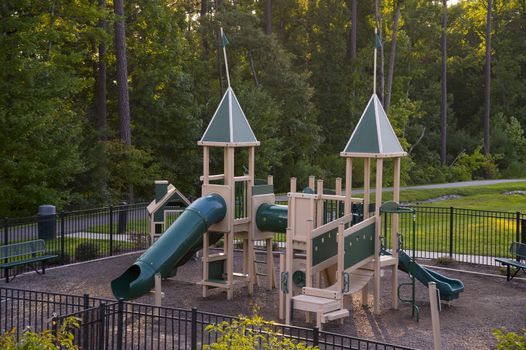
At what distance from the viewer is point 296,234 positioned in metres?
14.8

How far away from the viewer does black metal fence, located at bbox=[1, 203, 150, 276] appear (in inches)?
806

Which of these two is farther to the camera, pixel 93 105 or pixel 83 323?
pixel 93 105

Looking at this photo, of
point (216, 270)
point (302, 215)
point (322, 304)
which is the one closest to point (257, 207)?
point (216, 270)

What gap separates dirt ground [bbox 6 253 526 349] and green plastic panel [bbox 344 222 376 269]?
1.17 meters

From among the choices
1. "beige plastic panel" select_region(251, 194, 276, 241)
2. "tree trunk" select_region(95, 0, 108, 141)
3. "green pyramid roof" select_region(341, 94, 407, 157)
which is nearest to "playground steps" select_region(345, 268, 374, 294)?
"green pyramid roof" select_region(341, 94, 407, 157)

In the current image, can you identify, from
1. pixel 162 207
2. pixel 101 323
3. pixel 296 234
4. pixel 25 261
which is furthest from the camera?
pixel 162 207

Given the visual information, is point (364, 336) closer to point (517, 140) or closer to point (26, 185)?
point (26, 185)

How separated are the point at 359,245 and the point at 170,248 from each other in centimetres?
373

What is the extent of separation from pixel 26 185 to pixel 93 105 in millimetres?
10809

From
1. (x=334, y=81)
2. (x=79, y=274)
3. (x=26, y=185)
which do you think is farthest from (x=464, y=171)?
(x=79, y=274)

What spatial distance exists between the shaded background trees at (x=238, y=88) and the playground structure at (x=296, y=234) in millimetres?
10994

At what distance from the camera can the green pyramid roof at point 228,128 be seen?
16.8 meters

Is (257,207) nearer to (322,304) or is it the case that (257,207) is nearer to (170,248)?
(170,248)

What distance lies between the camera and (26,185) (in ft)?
85.8
